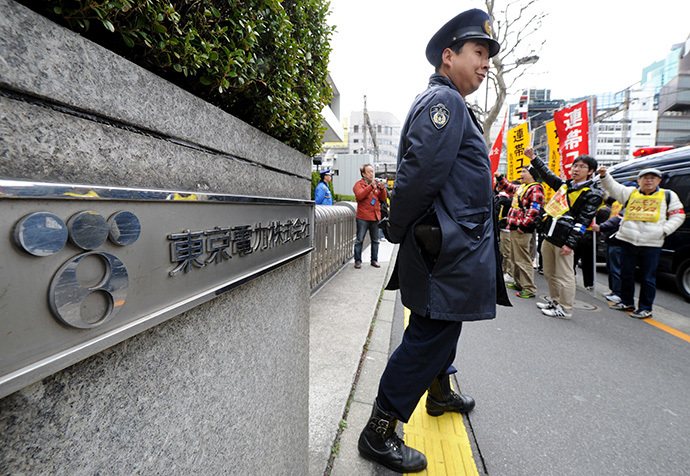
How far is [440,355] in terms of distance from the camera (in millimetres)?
1643

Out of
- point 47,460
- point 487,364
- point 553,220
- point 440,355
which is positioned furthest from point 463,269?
point 553,220

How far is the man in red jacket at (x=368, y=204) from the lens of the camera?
5.77 m

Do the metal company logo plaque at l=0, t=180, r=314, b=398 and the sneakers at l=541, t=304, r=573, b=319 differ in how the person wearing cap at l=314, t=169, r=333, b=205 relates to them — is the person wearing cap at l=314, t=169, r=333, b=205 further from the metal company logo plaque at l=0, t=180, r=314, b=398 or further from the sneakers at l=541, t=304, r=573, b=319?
the metal company logo plaque at l=0, t=180, r=314, b=398

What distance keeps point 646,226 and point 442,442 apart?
422 cm

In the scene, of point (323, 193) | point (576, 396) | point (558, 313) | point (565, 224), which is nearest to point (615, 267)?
point (558, 313)

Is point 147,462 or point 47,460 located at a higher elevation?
point 47,460

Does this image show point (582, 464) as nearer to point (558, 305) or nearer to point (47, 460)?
point (47, 460)

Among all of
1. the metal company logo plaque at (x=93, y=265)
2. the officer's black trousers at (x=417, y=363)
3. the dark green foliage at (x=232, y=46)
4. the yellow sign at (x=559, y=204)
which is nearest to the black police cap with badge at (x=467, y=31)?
the dark green foliage at (x=232, y=46)

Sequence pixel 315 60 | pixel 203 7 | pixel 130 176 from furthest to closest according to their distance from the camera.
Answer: pixel 315 60
pixel 203 7
pixel 130 176

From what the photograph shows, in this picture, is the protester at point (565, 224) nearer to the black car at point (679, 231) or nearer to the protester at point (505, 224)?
the protester at point (505, 224)

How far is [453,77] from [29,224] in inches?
74.8

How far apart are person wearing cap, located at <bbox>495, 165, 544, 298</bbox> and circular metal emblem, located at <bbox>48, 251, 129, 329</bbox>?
16.9 ft

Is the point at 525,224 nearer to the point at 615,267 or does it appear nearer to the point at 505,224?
the point at 505,224

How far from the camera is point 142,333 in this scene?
65 cm
